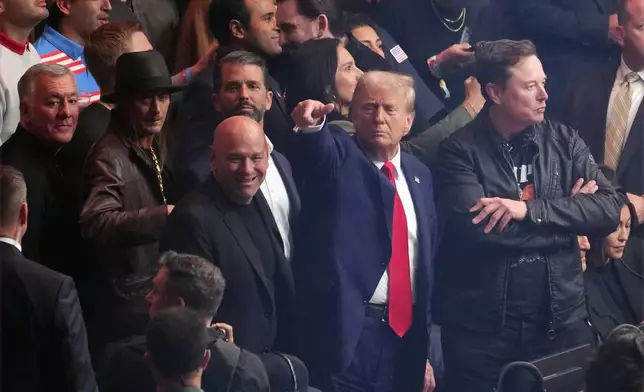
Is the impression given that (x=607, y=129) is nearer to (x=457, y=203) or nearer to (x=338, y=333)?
(x=457, y=203)

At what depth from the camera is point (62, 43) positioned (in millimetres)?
4523

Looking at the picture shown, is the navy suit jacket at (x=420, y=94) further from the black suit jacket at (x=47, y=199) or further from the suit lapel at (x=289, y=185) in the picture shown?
the black suit jacket at (x=47, y=199)

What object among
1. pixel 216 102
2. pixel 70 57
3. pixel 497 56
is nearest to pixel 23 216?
pixel 70 57

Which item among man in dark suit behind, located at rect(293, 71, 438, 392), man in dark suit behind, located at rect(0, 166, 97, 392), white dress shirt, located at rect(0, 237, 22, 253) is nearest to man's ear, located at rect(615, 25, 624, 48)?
man in dark suit behind, located at rect(293, 71, 438, 392)

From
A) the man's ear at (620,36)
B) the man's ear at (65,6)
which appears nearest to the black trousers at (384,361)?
the man's ear at (620,36)

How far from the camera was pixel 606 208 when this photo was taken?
17.6ft

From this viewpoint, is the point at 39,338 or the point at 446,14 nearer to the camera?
the point at 39,338

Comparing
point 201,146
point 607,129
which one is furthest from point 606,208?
A: point 201,146

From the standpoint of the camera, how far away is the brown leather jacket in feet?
14.5

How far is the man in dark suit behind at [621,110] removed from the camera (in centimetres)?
543

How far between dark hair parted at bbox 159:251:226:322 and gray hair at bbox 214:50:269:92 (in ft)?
2.25

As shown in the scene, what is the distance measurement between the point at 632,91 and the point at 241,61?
1.83m

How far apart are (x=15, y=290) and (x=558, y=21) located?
2587 millimetres

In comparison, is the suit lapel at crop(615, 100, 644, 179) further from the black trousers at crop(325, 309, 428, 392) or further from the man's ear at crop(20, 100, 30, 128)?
the man's ear at crop(20, 100, 30, 128)
